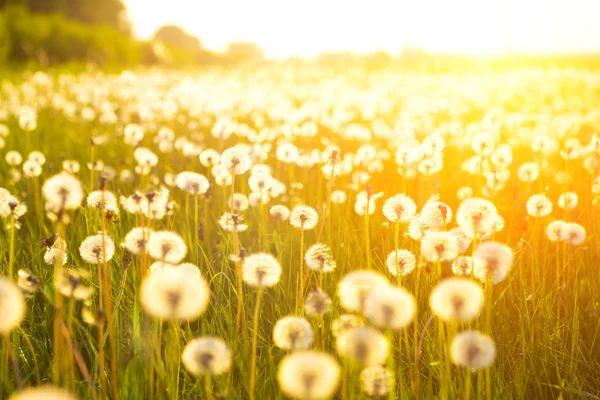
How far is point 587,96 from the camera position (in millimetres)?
8188

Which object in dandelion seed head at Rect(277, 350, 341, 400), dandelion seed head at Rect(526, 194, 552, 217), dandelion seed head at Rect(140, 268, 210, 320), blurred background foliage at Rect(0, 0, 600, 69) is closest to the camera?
dandelion seed head at Rect(277, 350, 341, 400)

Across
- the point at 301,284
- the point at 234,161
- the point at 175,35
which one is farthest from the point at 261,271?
the point at 175,35

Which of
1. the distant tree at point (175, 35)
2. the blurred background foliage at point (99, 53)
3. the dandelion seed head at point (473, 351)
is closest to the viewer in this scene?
the dandelion seed head at point (473, 351)

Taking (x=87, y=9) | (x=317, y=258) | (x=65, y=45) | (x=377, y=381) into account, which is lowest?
(x=377, y=381)

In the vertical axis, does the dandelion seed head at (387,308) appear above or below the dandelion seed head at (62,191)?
below

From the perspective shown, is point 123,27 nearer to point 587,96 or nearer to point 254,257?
point 587,96

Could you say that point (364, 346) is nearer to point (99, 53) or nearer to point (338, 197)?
point (338, 197)

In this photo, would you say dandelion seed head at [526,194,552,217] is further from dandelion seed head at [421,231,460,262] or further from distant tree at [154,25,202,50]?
distant tree at [154,25,202,50]

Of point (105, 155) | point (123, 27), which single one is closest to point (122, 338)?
point (105, 155)

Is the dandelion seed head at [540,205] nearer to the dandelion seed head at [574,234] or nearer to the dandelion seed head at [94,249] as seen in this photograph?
the dandelion seed head at [574,234]

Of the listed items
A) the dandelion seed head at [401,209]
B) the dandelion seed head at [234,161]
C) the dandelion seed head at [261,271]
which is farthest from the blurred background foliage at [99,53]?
the dandelion seed head at [261,271]

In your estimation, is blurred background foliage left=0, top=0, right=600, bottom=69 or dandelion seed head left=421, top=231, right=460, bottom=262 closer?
dandelion seed head left=421, top=231, right=460, bottom=262

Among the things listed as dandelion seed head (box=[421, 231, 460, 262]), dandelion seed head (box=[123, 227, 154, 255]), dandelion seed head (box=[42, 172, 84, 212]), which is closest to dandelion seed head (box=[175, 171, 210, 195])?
dandelion seed head (box=[123, 227, 154, 255])

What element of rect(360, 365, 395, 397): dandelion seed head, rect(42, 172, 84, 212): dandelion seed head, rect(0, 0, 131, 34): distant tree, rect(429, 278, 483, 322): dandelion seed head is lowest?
rect(360, 365, 395, 397): dandelion seed head
